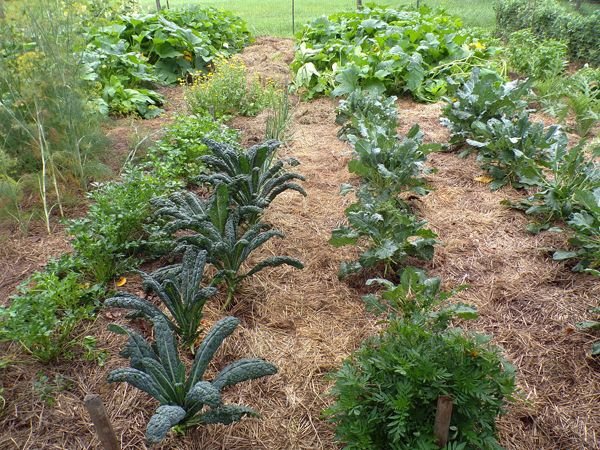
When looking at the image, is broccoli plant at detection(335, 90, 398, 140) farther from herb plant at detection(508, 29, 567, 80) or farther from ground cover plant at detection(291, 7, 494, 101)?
herb plant at detection(508, 29, 567, 80)

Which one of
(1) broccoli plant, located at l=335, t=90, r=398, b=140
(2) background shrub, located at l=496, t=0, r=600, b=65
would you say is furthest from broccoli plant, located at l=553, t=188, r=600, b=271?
(2) background shrub, located at l=496, t=0, r=600, b=65

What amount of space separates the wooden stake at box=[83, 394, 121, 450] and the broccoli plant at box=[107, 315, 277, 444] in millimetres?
146

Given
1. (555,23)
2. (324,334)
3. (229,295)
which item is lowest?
(324,334)

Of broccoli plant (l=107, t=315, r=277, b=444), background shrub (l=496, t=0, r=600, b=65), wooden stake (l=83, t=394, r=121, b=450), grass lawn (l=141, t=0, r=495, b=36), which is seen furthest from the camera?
grass lawn (l=141, t=0, r=495, b=36)

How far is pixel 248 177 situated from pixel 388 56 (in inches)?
158

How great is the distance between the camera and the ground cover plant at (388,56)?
6055mm

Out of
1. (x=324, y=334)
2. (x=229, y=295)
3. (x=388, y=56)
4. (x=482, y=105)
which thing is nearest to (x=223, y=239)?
(x=229, y=295)

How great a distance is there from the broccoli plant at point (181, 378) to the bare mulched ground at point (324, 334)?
0.20 m

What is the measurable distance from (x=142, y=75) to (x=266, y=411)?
5.57 meters

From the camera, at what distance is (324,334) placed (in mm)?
2443

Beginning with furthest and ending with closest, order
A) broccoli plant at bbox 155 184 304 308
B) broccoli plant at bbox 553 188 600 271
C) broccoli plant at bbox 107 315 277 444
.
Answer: broccoli plant at bbox 553 188 600 271 < broccoli plant at bbox 155 184 304 308 < broccoli plant at bbox 107 315 277 444

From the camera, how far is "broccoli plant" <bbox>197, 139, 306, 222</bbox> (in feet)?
10.1

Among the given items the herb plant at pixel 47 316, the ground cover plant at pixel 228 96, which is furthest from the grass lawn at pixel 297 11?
the herb plant at pixel 47 316

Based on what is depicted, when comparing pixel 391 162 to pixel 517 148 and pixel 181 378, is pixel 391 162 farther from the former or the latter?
pixel 181 378
